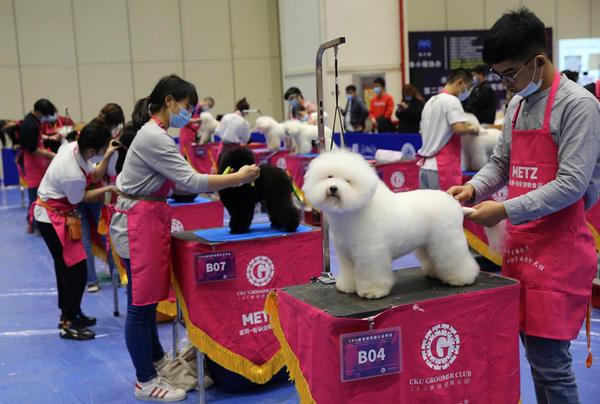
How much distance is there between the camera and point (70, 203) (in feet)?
13.2

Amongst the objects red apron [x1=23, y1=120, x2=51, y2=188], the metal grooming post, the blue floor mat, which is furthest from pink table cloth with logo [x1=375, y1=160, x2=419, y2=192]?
the metal grooming post

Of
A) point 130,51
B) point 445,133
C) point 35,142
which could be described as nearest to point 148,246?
point 445,133

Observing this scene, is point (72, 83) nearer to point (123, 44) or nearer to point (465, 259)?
point (123, 44)

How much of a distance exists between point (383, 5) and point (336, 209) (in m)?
11.2

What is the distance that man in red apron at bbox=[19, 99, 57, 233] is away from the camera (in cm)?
686

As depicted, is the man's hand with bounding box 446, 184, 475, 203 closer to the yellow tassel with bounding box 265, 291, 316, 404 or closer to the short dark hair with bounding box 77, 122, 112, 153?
the yellow tassel with bounding box 265, 291, 316, 404

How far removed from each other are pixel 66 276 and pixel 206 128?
621 cm

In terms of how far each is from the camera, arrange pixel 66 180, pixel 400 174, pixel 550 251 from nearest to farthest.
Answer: pixel 550 251
pixel 66 180
pixel 400 174

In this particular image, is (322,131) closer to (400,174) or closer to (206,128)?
(400,174)

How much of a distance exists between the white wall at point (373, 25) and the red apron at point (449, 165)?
7.20m

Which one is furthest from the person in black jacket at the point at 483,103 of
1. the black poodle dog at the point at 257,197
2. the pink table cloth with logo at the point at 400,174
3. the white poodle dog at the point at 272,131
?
the black poodle dog at the point at 257,197

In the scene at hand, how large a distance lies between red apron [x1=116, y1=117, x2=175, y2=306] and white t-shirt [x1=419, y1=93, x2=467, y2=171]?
92.4 inches

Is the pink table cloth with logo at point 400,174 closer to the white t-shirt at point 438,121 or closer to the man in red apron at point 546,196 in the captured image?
the white t-shirt at point 438,121

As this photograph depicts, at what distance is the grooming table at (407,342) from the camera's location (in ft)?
5.98
